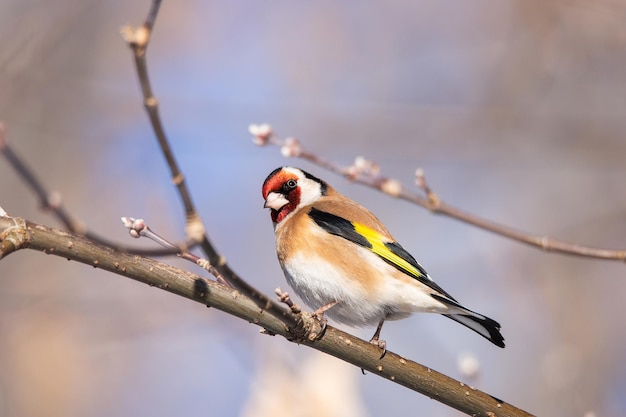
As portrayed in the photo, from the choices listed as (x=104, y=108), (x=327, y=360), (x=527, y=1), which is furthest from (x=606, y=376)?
(x=104, y=108)

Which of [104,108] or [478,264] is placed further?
[104,108]

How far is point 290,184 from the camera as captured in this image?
5.46 meters

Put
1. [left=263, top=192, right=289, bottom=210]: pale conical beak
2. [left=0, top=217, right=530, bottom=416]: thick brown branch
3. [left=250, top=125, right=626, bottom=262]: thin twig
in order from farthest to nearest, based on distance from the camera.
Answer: [left=263, top=192, right=289, bottom=210]: pale conical beak < [left=250, top=125, right=626, bottom=262]: thin twig < [left=0, top=217, right=530, bottom=416]: thick brown branch

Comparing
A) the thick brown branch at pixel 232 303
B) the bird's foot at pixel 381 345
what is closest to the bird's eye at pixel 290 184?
the bird's foot at pixel 381 345

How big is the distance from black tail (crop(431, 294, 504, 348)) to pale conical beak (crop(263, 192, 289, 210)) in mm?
1359

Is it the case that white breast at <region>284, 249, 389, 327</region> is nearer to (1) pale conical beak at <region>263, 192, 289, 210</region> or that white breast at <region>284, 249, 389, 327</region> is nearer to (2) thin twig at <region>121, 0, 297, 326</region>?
(1) pale conical beak at <region>263, 192, 289, 210</region>

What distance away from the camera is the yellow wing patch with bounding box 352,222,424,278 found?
460 cm

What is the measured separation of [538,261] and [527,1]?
10.5 ft

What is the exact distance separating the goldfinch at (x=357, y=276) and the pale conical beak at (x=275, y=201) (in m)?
0.38

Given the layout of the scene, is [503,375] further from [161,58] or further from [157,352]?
[161,58]

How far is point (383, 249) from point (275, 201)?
3.18 feet

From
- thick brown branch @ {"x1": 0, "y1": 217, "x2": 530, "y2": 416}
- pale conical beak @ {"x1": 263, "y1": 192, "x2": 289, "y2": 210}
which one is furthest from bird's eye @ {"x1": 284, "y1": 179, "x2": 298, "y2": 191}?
thick brown branch @ {"x1": 0, "y1": 217, "x2": 530, "y2": 416}

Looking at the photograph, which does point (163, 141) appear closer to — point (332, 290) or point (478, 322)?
point (332, 290)

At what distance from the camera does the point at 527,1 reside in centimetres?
908
